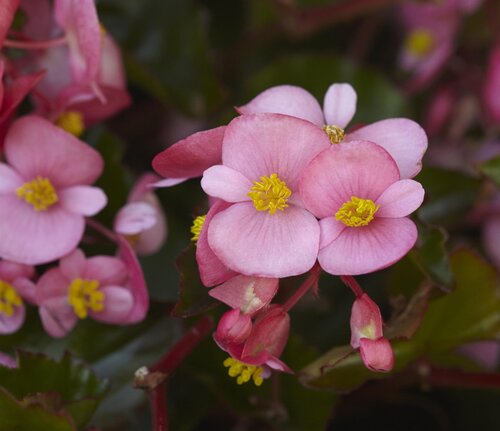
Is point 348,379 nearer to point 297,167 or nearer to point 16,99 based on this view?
point 297,167

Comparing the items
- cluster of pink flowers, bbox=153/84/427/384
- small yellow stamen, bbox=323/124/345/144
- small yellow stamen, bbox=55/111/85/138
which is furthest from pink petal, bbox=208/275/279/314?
small yellow stamen, bbox=55/111/85/138

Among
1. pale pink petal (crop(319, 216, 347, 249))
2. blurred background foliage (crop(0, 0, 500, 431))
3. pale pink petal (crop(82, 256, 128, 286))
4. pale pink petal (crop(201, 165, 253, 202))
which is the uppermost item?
pale pink petal (crop(201, 165, 253, 202))

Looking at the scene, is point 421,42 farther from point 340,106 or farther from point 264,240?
point 264,240

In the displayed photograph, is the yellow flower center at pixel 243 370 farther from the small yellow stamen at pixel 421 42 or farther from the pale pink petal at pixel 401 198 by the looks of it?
the small yellow stamen at pixel 421 42

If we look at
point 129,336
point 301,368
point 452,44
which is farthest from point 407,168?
point 452,44

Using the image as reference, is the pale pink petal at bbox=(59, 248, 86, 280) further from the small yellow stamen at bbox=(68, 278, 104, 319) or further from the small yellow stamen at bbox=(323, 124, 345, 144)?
the small yellow stamen at bbox=(323, 124, 345, 144)

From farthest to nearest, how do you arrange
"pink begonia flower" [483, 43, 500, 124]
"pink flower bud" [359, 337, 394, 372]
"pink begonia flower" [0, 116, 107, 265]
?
"pink begonia flower" [483, 43, 500, 124]
"pink begonia flower" [0, 116, 107, 265]
"pink flower bud" [359, 337, 394, 372]

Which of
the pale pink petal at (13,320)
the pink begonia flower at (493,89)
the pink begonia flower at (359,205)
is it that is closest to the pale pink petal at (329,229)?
the pink begonia flower at (359,205)
